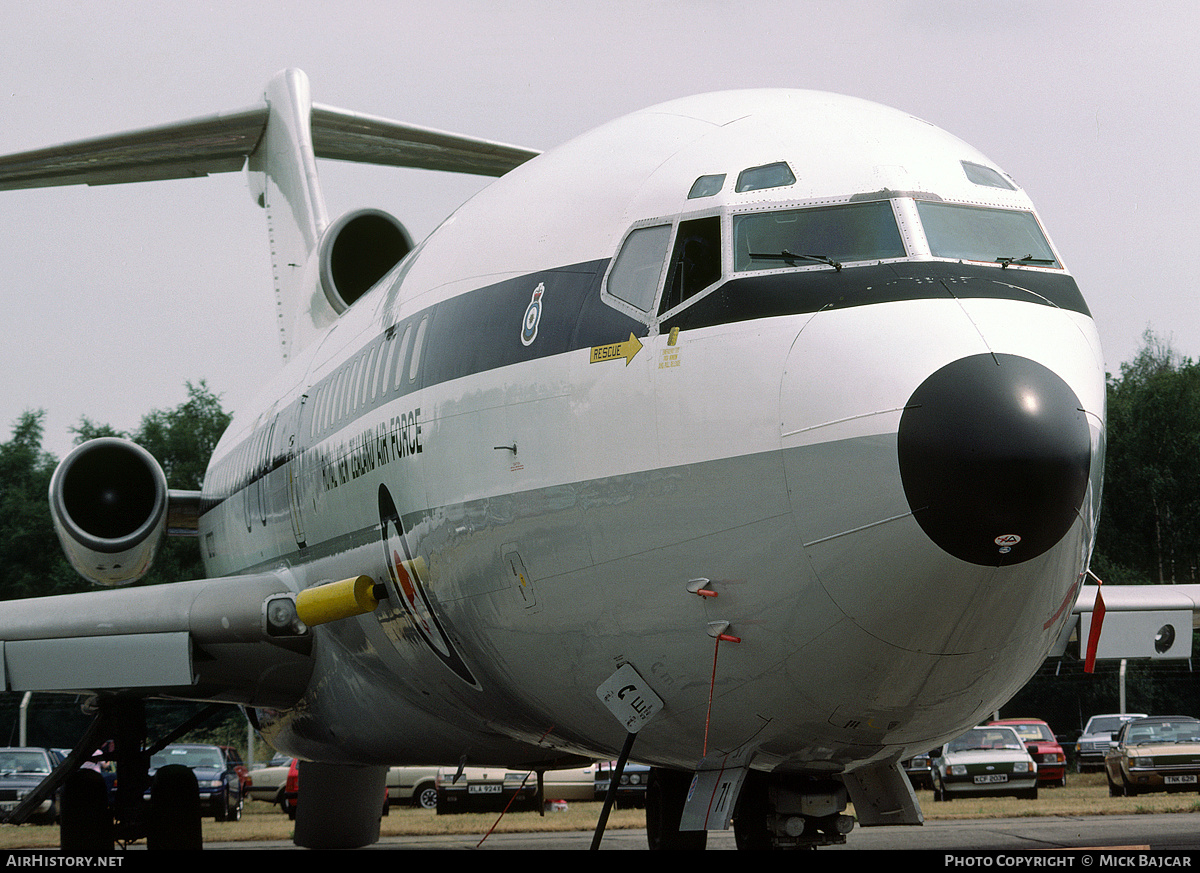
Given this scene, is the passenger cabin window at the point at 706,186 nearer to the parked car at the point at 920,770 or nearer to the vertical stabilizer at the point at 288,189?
the vertical stabilizer at the point at 288,189

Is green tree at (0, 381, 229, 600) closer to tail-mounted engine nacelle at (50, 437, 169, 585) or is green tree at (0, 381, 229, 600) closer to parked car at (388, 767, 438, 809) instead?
parked car at (388, 767, 438, 809)

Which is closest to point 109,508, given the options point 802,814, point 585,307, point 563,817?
point 563,817

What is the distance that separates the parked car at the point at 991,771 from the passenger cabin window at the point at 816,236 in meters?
19.1

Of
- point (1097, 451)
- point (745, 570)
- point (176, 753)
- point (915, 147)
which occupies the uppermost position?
point (915, 147)

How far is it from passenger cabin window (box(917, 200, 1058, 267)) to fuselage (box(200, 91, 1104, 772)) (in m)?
0.02

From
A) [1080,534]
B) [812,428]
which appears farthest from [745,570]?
[1080,534]

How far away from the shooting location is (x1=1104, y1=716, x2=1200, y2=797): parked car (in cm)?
2203

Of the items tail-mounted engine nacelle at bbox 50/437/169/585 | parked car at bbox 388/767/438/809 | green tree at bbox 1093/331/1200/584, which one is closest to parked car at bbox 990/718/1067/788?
parked car at bbox 388/767/438/809

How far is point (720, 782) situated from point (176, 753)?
23.1 metres

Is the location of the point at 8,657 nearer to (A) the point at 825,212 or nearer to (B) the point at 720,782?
(B) the point at 720,782

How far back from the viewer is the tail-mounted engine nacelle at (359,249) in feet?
46.2

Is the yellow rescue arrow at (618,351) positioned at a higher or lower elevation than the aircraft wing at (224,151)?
lower

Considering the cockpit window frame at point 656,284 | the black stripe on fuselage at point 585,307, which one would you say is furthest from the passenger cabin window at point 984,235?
the cockpit window frame at point 656,284

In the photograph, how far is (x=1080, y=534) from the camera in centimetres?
479
